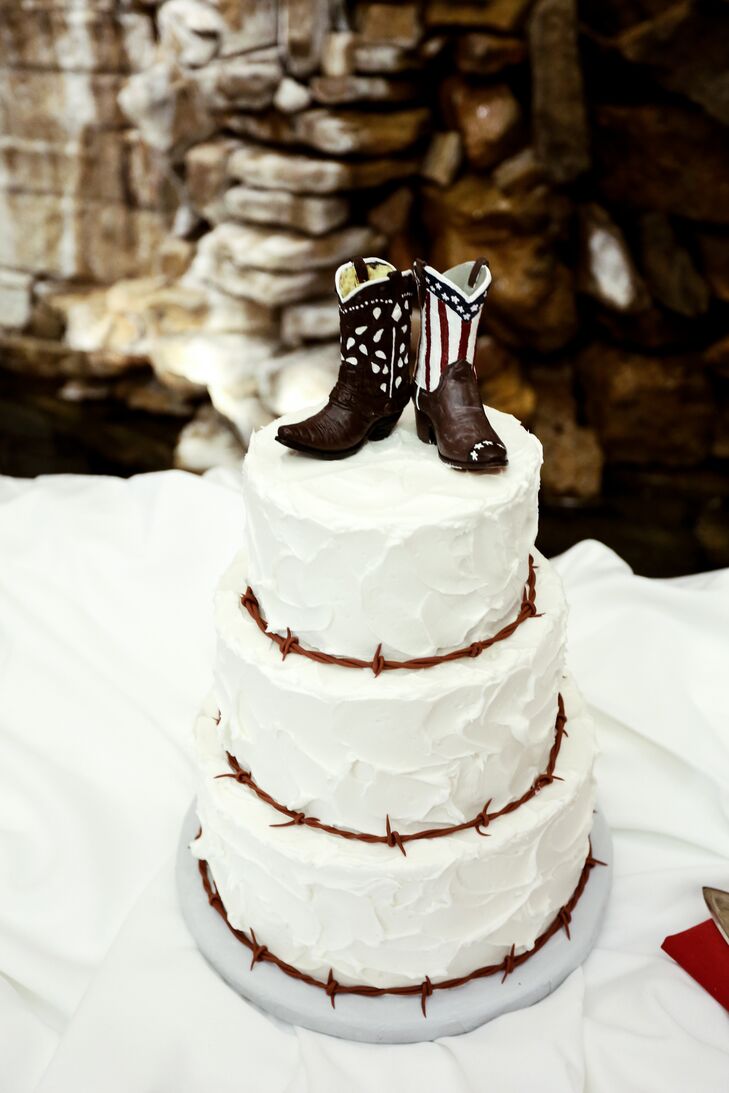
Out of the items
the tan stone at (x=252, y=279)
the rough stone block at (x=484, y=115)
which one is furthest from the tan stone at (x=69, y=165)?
the rough stone block at (x=484, y=115)

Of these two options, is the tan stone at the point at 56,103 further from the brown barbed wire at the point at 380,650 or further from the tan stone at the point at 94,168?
the brown barbed wire at the point at 380,650

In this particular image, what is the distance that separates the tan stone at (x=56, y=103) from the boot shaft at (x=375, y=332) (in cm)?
394

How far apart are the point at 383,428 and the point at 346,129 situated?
10.5 ft

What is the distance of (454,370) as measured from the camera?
5.64 ft

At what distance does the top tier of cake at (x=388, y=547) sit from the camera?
1550mm

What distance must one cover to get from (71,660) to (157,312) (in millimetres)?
2904

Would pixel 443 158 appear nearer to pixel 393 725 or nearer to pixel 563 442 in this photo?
pixel 563 442

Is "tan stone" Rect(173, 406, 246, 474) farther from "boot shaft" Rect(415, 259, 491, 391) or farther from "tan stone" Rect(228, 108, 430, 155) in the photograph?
"boot shaft" Rect(415, 259, 491, 391)

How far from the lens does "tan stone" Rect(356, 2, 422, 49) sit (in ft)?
14.5

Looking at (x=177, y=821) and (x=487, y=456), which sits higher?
(x=487, y=456)

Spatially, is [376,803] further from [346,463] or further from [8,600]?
[8,600]

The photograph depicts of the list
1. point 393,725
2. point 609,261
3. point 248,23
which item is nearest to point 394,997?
point 393,725

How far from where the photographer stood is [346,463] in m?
1.72

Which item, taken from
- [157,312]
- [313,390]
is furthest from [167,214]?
[313,390]
